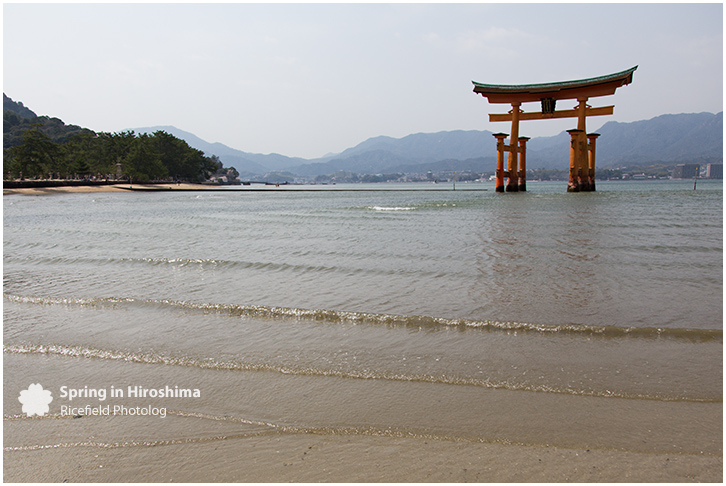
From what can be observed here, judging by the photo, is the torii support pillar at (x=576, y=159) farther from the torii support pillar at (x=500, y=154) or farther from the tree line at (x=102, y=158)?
the tree line at (x=102, y=158)

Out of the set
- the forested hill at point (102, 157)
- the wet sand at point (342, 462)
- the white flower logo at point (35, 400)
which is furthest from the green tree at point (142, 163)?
the wet sand at point (342, 462)

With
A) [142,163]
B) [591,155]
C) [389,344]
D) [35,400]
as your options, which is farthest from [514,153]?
[142,163]

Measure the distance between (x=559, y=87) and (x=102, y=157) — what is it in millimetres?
84077

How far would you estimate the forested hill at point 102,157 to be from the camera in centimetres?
6888

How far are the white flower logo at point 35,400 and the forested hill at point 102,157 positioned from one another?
3156 inches

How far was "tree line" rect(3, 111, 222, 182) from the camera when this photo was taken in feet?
226

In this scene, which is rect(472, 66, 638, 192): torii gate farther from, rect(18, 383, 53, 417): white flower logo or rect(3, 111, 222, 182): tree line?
rect(3, 111, 222, 182): tree line

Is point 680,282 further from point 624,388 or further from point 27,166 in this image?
point 27,166

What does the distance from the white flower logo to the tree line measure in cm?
8033

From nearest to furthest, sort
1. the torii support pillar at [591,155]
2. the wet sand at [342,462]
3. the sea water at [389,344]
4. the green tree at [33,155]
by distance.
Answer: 1. the wet sand at [342,462]
2. the sea water at [389,344]
3. the torii support pillar at [591,155]
4. the green tree at [33,155]

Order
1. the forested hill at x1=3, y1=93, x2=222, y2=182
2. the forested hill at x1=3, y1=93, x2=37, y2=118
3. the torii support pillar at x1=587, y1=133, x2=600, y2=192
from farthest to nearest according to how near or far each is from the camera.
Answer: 1. the forested hill at x1=3, y1=93, x2=37, y2=118
2. the forested hill at x1=3, y1=93, x2=222, y2=182
3. the torii support pillar at x1=587, y1=133, x2=600, y2=192

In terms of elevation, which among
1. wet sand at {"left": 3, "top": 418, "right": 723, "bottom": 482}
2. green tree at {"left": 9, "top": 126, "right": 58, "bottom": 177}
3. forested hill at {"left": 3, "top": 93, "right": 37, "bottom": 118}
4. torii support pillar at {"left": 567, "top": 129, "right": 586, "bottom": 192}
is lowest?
wet sand at {"left": 3, "top": 418, "right": 723, "bottom": 482}

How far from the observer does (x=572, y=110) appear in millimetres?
39375

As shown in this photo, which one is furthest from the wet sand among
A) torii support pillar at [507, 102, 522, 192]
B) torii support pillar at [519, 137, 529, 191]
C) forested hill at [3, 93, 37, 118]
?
forested hill at [3, 93, 37, 118]
